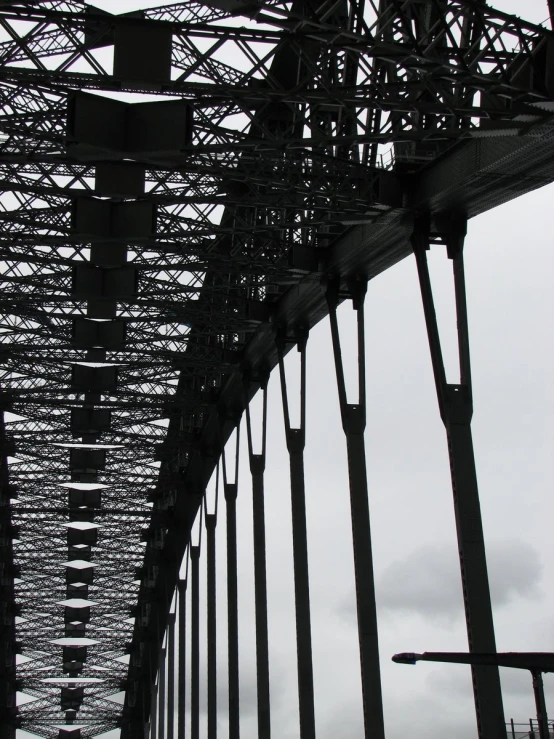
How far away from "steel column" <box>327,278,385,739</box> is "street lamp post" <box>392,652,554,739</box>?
16.0 metres

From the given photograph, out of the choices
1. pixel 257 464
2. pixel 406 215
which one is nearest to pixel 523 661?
pixel 406 215

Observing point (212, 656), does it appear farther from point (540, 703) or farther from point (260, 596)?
point (540, 703)

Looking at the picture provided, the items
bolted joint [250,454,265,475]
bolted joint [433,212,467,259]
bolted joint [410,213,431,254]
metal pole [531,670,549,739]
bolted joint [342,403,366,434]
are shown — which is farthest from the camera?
bolted joint [250,454,265,475]

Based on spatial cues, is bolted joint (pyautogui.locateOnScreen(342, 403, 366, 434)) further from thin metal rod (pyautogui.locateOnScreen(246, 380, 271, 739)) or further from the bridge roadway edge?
thin metal rod (pyautogui.locateOnScreen(246, 380, 271, 739))

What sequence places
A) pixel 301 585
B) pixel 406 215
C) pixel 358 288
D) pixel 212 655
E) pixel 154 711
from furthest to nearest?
pixel 154 711 → pixel 212 655 → pixel 301 585 → pixel 358 288 → pixel 406 215

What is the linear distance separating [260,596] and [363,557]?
493 inches

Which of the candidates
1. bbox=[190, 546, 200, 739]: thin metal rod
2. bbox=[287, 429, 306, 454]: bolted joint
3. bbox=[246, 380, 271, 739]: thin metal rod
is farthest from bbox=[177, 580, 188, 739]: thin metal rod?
bbox=[287, 429, 306, 454]: bolted joint

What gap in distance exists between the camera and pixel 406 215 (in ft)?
104

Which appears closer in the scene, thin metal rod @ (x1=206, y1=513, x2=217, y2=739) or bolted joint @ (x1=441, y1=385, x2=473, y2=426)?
bolted joint @ (x1=441, y1=385, x2=473, y2=426)

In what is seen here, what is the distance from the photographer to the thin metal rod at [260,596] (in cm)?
4084

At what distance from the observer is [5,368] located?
5712 cm

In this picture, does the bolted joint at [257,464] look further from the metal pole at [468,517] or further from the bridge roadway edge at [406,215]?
the metal pole at [468,517]

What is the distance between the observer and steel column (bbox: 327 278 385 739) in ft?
98.8

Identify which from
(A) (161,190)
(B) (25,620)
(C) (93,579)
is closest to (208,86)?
(A) (161,190)
